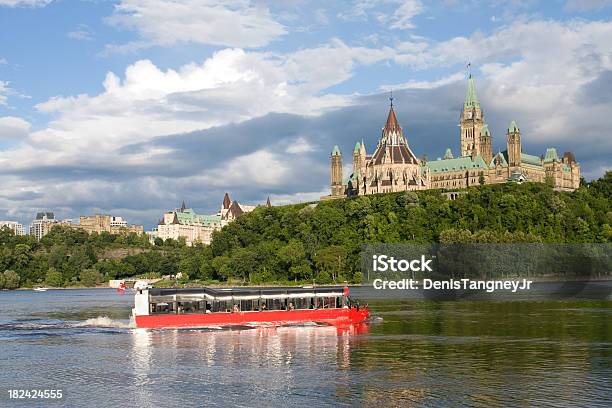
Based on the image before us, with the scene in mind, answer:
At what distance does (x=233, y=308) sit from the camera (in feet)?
298

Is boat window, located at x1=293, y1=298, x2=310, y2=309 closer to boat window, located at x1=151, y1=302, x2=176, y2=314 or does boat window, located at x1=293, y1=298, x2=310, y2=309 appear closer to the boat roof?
the boat roof

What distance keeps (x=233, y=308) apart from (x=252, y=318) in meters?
2.52

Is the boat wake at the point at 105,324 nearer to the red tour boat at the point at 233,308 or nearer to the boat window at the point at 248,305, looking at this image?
the red tour boat at the point at 233,308

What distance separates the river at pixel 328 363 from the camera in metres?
49.0

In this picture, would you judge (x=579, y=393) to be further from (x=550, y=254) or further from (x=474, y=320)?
(x=550, y=254)

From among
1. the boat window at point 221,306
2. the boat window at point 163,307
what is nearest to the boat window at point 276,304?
the boat window at point 221,306

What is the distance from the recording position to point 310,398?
4859 cm

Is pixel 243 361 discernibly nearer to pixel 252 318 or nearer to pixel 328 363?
pixel 328 363

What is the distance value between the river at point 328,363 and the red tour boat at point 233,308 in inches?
93.7

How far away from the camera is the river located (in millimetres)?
48969

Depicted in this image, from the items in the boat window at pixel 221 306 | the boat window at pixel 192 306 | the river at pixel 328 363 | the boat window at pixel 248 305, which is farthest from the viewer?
the boat window at pixel 248 305

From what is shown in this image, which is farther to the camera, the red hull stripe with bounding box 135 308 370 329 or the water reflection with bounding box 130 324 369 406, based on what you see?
the red hull stripe with bounding box 135 308 370 329

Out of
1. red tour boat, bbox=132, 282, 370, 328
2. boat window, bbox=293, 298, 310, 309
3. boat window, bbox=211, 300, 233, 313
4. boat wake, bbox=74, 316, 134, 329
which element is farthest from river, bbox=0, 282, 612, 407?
boat window, bbox=293, 298, 310, 309

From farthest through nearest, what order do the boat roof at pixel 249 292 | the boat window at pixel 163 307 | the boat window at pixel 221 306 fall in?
the boat roof at pixel 249 292, the boat window at pixel 221 306, the boat window at pixel 163 307
